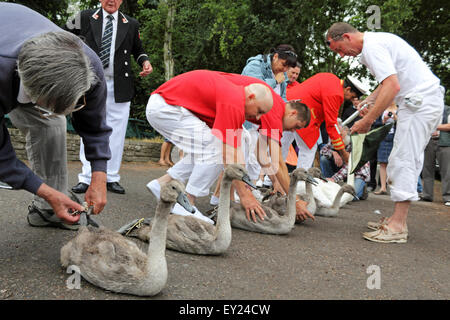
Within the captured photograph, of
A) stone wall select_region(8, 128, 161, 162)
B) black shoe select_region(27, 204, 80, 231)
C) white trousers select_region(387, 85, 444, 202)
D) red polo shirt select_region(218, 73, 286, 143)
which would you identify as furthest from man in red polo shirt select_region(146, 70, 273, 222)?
stone wall select_region(8, 128, 161, 162)

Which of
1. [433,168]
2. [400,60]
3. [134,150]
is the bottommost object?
[134,150]

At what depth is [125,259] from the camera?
112 inches

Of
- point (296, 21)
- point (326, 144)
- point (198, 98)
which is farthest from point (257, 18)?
point (198, 98)

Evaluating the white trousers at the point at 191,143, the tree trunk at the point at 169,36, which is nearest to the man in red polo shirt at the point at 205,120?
the white trousers at the point at 191,143

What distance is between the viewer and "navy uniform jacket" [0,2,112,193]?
8.40 feet

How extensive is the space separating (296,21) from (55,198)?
50.5 feet

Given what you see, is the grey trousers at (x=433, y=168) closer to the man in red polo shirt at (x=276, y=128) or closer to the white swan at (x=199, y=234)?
the man in red polo shirt at (x=276, y=128)

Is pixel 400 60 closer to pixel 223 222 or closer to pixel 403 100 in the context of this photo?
pixel 403 100

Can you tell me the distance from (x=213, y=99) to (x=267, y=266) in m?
2.14

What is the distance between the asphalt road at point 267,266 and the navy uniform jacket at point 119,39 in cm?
193

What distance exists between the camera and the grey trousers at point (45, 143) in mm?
3613

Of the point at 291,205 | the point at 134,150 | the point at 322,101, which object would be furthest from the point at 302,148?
the point at 134,150

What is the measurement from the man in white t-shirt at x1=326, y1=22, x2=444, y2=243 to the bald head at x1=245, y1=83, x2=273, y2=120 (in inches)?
47.0
